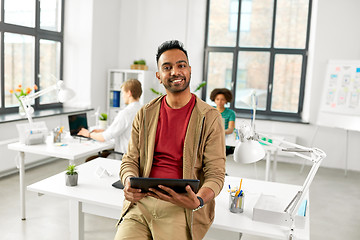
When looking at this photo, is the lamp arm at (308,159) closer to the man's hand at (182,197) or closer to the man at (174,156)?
the man at (174,156)

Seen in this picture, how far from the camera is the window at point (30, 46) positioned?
194 inches

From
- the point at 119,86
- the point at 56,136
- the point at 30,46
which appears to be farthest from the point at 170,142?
the point at 119,86

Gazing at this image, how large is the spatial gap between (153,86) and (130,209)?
16.2 ft

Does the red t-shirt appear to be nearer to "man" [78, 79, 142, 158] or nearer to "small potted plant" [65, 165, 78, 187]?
"small potted plant" [65, 165, 78, 187]

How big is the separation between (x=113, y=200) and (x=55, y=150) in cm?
137

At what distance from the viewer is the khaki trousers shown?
1628mm

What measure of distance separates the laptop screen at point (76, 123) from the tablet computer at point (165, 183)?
86.7 inches

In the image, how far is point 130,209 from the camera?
1752mm

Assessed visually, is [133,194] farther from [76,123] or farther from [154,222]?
[76,123]

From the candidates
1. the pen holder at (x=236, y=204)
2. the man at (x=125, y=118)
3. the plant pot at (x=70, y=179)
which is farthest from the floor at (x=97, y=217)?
the plant pot at (x=70, y=179)

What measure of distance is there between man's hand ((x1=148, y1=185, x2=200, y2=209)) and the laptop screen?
2238mm

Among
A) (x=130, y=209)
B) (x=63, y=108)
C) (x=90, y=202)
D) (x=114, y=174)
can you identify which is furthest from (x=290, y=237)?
(x=63, y=108)

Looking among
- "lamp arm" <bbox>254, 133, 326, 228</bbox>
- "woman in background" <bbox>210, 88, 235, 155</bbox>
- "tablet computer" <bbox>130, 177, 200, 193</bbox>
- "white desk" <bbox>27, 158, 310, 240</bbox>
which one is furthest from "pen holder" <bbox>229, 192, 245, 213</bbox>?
"woman in background" <bbox>210, 88, 235, 155</bbox>

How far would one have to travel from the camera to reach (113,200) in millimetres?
2018
